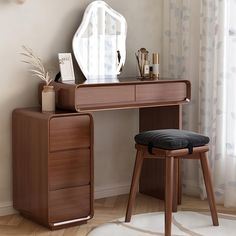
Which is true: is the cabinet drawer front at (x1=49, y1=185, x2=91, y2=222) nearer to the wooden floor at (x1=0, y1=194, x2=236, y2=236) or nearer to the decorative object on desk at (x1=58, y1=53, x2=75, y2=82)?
the wooden floor at (x1=0, y1=194, x2=236, y2=236)

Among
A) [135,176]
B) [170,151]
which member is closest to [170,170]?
[170,151]

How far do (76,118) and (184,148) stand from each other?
25.7 inches

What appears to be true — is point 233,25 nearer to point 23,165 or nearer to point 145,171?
point 145,171

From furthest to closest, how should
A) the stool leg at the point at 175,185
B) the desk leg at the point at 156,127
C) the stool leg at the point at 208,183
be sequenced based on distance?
the desk leg at the point at 156,127 < the stool leg at the point at 175,185 < the stool leg at the point at 208,183

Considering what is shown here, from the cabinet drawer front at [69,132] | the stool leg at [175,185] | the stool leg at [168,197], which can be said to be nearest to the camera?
the stool leg at [168,197]

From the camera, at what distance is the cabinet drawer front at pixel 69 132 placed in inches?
129

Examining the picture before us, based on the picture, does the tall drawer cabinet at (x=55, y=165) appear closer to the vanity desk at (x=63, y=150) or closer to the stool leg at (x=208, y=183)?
the vanity desk at (x=63, y=150)

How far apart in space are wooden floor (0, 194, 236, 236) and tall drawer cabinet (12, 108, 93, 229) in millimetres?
55

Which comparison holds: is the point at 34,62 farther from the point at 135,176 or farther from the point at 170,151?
the point at 170,151

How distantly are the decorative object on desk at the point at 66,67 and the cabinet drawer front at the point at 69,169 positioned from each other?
524 millimetres

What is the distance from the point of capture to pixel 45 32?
371cm

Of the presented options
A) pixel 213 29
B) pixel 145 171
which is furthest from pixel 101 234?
pixel 213 29

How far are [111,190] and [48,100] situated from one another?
3.35ft

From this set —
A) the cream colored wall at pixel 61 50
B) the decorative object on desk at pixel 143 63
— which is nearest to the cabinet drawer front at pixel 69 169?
the cream colored wall at pixel 61 50
